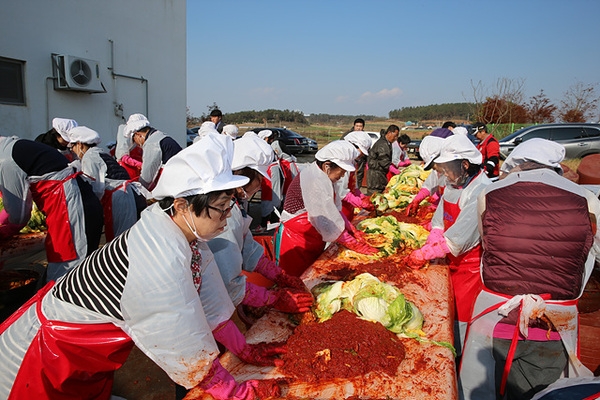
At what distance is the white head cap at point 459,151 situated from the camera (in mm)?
3037

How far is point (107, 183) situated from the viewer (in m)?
4.57

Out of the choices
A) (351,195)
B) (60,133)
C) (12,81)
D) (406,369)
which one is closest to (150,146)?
(60,133)

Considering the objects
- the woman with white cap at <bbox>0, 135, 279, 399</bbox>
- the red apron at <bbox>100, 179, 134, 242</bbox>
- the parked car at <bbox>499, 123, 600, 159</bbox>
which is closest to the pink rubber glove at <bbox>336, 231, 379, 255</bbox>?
the woman with white cap at <bbox>0, 135, 279, 399</bbox>

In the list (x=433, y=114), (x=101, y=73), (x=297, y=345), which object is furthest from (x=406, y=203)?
(x=433, y=114)

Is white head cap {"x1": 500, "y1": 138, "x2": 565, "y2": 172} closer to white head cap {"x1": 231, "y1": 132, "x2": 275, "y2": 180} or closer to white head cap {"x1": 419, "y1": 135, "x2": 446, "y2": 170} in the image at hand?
white head cap {"x1": 419, "y1": 135, "x2": 446, "y2": 170}

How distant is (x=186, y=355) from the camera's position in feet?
5.03

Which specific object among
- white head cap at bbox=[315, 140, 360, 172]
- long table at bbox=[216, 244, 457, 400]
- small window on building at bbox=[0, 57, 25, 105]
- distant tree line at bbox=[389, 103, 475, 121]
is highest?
distant tree line at bbox=[389, 103, 475, 121]

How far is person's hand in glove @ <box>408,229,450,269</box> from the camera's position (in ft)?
10.3

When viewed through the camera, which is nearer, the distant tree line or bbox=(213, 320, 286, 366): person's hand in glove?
bbox=(213, 320, 286, 366): person's hand in glove

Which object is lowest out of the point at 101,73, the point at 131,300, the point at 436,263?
the point at 436,263

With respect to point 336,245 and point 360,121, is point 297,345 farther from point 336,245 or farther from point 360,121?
point 360,121

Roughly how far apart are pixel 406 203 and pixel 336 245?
93.4 inches

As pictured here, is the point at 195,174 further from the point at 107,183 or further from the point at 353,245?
the point at 107,183

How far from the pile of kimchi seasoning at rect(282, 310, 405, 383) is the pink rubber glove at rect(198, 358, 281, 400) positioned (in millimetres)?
202
